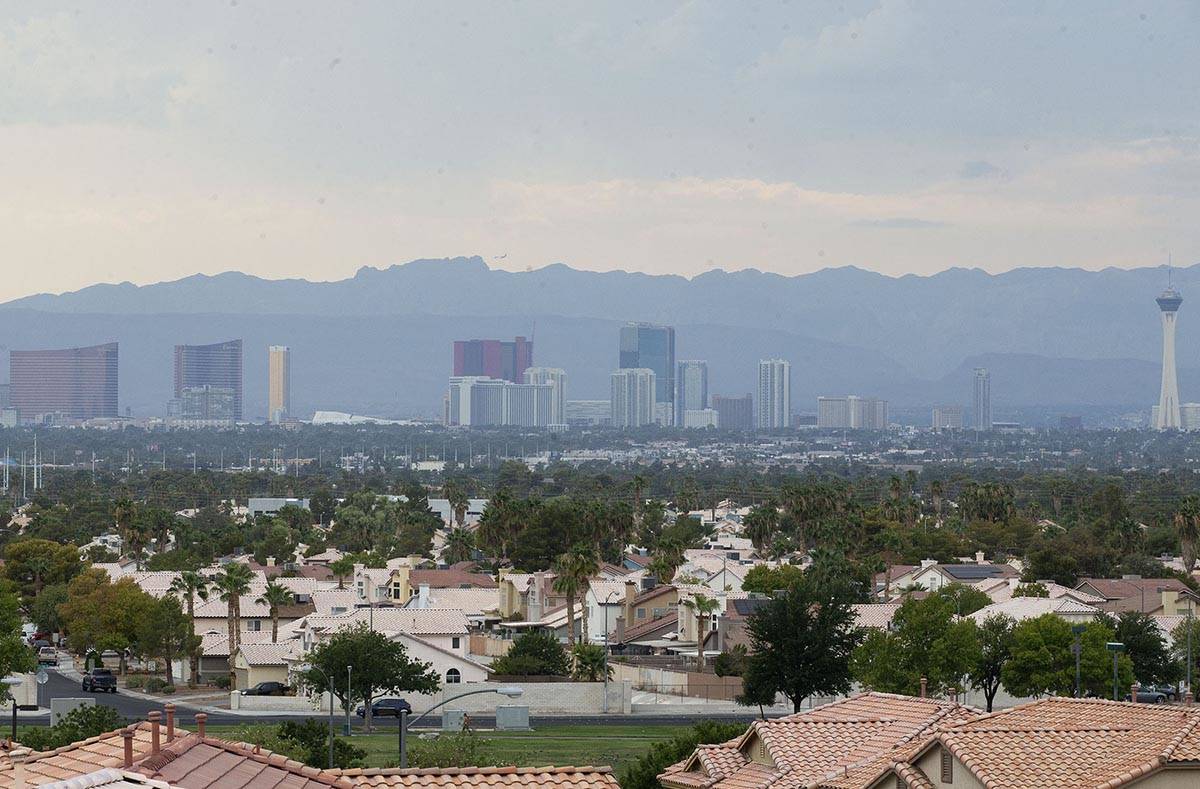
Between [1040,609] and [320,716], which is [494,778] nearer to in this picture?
[320,716]

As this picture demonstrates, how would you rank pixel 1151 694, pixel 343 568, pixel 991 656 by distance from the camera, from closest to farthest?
pixel 991 656 → pixel 1151 694 → pixel 343 568

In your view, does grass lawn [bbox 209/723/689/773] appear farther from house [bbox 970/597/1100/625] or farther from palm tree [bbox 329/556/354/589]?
palm tree [bbox 329/556/354/589]

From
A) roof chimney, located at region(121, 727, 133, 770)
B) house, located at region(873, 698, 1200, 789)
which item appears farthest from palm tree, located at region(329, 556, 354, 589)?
roof chimney, located at region(121, 727, 133, 770)

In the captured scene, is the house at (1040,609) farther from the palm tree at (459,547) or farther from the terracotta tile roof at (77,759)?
the terracotta tile roof at (77,759)

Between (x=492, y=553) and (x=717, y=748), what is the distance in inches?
3791

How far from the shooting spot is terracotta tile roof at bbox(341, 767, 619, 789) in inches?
669

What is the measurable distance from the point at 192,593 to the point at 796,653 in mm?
34197

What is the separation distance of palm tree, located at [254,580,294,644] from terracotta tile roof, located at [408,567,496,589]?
9.93m

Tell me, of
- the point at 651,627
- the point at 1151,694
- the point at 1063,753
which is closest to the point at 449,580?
the point at 651,627

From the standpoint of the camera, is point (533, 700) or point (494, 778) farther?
point (533, 700)

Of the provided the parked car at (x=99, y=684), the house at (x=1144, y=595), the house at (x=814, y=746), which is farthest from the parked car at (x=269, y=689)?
the house at (x=814, y=746)

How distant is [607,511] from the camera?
125m

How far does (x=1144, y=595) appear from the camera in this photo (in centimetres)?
9162

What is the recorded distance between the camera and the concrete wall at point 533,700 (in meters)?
73.8
